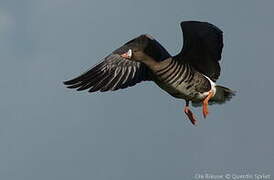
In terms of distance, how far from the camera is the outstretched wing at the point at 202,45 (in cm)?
1980

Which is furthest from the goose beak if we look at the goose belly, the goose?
the goose belly

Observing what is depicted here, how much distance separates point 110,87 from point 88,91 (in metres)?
0.69

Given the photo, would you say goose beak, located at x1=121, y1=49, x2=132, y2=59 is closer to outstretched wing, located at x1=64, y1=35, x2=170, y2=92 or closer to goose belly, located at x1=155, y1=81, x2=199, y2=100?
outstretched wing, located at x1=64, y1=35, x2=170, y2=92

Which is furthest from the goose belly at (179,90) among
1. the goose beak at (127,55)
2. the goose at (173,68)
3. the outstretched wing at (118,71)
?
the goose beak at (127,55)

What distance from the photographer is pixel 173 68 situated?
62.7ft

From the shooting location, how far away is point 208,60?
2017 centimetres

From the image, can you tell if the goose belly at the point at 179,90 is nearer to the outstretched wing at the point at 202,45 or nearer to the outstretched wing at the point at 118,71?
the outstretched wing at the point at 118,71

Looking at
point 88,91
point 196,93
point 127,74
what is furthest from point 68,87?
point 196,93

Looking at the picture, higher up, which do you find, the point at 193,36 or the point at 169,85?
the point at 193,36

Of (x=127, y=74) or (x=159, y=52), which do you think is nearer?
(x=159, y=52)

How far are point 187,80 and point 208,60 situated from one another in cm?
114

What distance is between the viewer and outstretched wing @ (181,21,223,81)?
19797 mm

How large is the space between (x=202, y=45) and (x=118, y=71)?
220 cm

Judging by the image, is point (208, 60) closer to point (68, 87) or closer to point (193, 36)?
point (193, 36)
